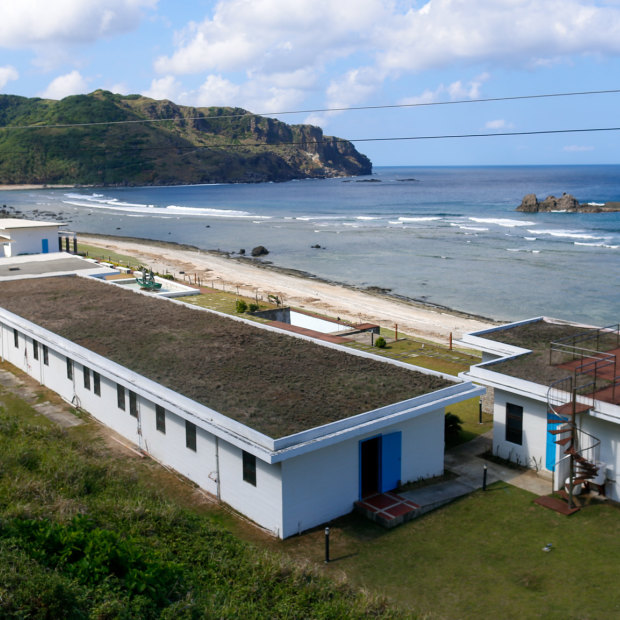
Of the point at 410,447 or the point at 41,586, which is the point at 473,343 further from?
the point at 41,586

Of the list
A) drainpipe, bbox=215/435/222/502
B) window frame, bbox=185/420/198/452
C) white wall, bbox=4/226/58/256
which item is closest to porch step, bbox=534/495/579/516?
drainpipe, bbox=215/435/222/502

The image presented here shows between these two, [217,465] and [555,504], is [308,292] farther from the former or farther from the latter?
[555,504]

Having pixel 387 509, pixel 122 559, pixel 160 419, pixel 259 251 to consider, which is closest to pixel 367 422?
pixel 387 509

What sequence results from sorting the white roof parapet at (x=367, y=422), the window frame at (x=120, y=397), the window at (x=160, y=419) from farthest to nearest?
the window frame at (x=120, y=397), the window at (x=160, y=419), the white roof parapet at (x=367, y=422)

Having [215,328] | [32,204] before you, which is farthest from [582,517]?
[32,204]

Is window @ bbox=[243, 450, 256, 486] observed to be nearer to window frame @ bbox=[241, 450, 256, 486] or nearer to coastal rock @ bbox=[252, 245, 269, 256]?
window frame @ bbox=[241, 450, 256, 486]

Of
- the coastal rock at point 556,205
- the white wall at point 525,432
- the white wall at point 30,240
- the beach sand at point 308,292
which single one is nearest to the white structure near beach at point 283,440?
the white wall at point 525,432

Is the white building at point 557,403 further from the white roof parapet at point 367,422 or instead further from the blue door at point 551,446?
the white roof parapet at point 367,422
